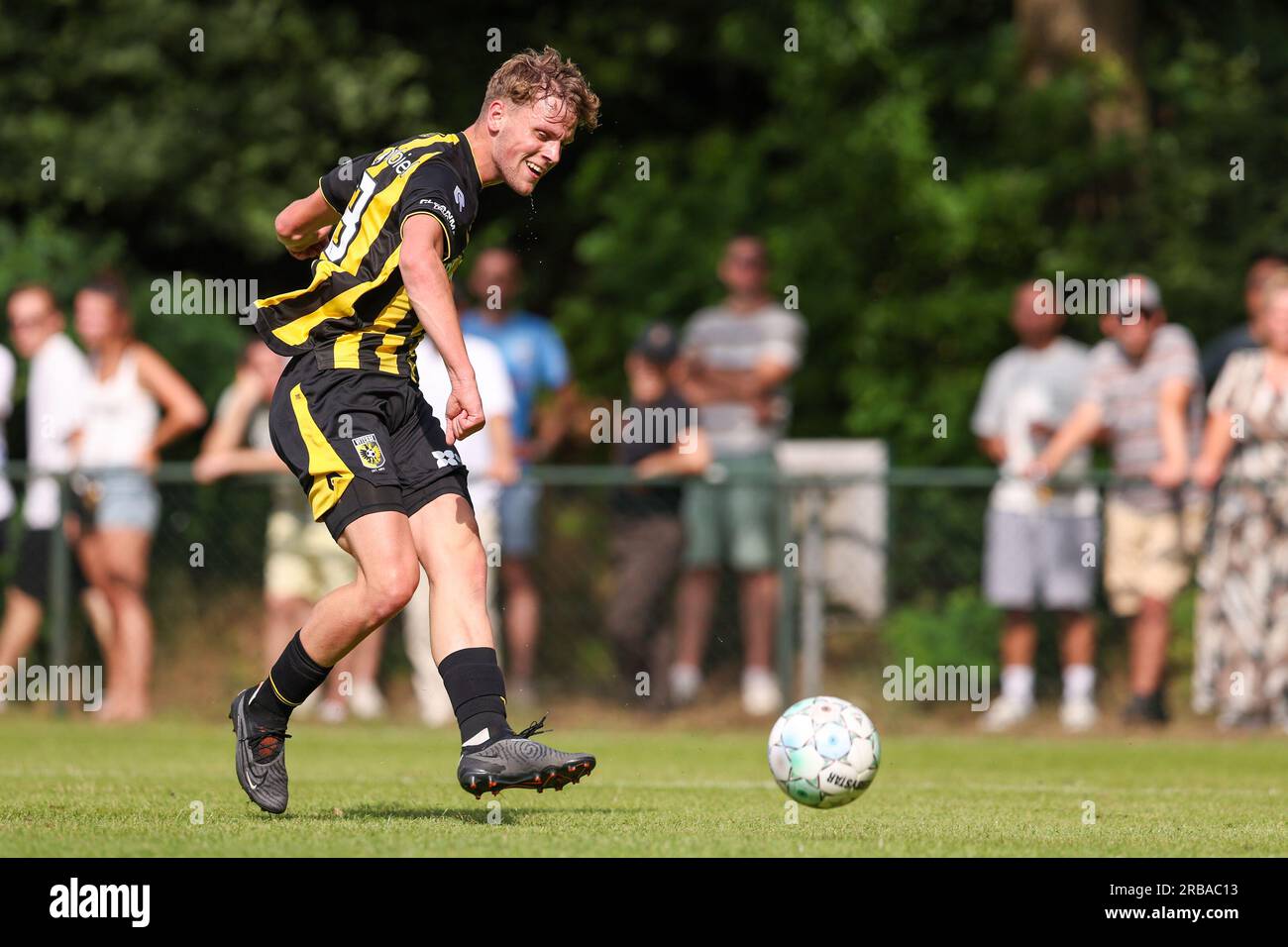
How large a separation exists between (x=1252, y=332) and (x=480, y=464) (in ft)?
15.9

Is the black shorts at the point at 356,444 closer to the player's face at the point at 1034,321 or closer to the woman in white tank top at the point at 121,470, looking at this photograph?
the woman in white tank top at the point at 121,470

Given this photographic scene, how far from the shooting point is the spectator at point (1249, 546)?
12.3m

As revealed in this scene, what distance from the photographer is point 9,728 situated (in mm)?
12188

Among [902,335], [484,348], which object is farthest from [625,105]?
[484,348]

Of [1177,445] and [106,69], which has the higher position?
[106,69]

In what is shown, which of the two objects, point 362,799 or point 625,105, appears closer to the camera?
point 362,799

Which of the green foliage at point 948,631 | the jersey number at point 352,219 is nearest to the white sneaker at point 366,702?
the green foliage at point 948,631

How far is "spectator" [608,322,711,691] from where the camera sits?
1327 cm

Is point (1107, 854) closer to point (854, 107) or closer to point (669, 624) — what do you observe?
point (669, 624)

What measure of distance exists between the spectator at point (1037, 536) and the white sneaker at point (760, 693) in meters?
1.31

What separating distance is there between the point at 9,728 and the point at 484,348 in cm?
356

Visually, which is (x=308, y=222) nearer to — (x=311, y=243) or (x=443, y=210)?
(x=311, y=243)

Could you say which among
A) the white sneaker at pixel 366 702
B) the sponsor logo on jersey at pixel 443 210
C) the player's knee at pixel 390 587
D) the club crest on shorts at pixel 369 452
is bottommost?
the white sneaker at pixel 366 702

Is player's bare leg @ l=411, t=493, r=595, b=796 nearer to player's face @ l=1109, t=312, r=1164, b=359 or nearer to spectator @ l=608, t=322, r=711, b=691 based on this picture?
spectator @ l=608, t=322, r=711, b=691
